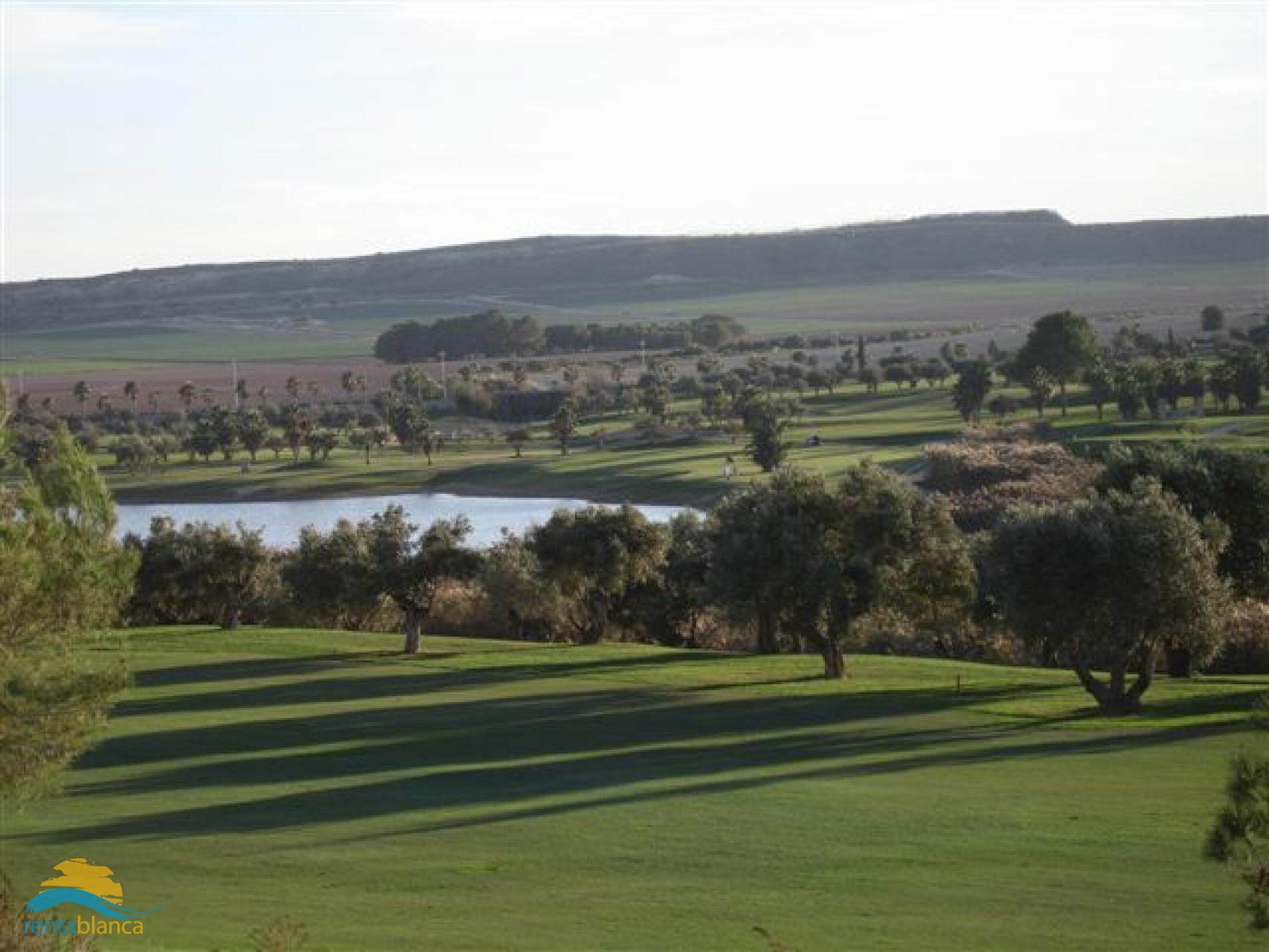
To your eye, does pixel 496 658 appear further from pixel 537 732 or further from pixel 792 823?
pixel 792 823

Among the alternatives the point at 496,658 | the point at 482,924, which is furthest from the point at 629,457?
the point at 482,924

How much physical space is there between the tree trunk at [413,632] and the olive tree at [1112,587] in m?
19.2

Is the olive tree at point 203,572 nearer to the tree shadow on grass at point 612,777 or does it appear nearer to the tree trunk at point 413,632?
the tree trunk at point 413,632

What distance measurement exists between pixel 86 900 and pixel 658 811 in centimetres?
1133

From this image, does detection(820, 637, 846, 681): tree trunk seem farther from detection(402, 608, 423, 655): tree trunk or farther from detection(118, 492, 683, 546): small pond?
detection(118, 492, 683, 546): small pond

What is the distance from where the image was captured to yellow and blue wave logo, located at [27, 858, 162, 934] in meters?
20.8

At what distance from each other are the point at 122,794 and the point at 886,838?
13.8 meters

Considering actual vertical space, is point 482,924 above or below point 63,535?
below

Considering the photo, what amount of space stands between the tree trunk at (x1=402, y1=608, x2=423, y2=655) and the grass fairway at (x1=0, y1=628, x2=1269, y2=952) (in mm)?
5579

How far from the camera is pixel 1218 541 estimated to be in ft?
160

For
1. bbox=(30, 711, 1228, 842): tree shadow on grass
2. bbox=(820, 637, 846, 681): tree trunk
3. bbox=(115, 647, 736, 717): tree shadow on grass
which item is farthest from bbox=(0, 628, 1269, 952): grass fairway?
bbox=(820, 637, 846, 681): tree trunk

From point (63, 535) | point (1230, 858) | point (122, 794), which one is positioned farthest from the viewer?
point (122, 794)

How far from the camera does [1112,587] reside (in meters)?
44.4

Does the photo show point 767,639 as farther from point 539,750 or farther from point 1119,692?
point 539,750
